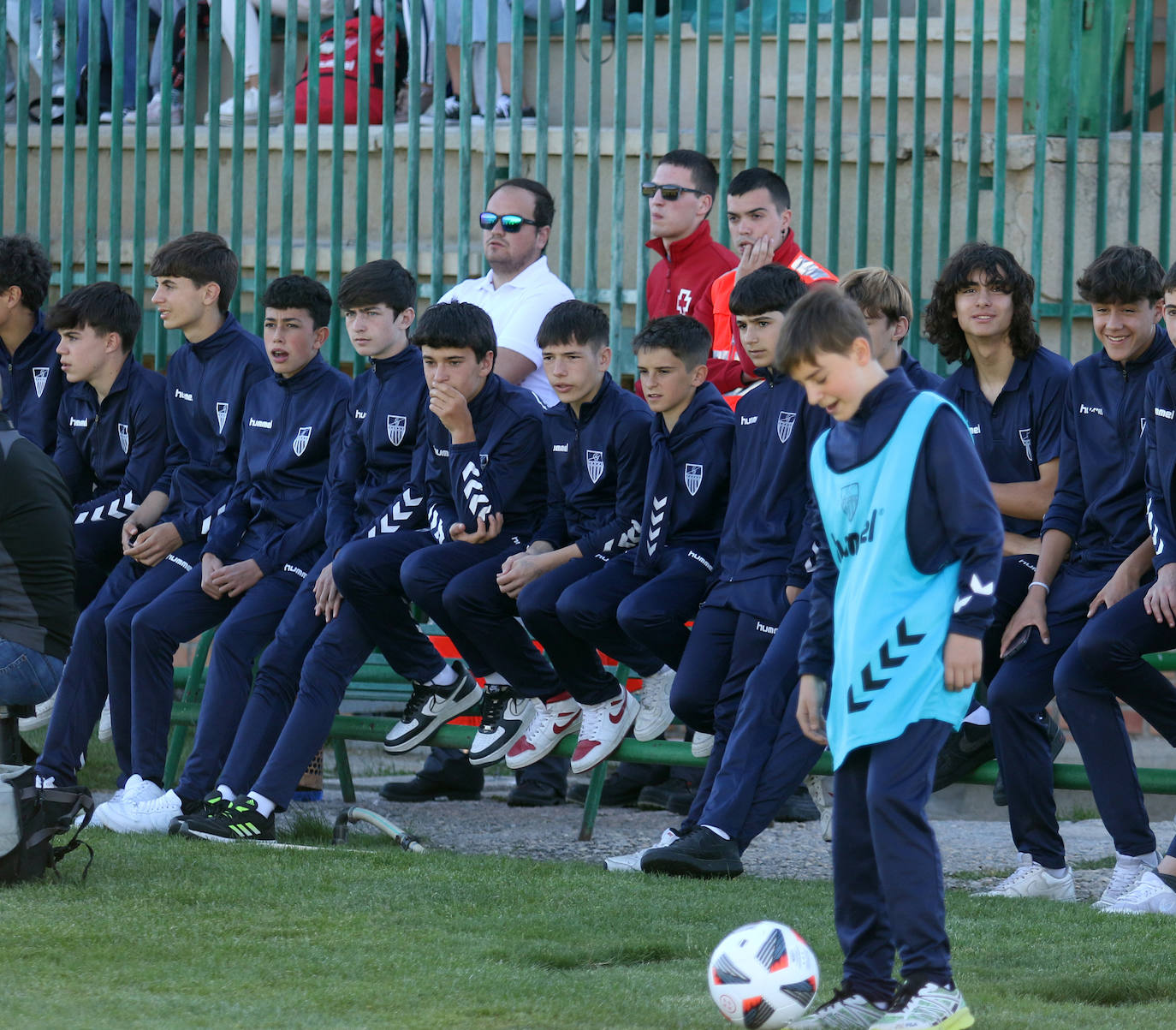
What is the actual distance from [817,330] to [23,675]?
3360 mm

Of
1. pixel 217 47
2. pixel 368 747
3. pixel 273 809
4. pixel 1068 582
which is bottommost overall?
pixel 368 747

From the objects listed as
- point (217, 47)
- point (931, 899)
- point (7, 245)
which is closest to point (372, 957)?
point (931, 899)

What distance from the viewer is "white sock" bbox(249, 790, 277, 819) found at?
6082mm

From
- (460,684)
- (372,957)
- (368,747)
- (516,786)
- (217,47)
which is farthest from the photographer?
(368,747)

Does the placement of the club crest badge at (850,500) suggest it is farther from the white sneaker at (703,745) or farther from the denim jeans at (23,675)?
the denim jeans at (23,675)

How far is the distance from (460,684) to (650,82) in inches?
115

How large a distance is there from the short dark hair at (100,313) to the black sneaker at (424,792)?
7.10 feet

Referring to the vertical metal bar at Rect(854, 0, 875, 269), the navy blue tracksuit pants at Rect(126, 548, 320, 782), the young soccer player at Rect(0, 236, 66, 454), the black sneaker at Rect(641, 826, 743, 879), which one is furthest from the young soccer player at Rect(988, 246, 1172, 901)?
the young soccer player at Rect(0, 236, 66, 454)

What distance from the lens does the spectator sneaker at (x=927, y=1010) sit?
3.72 metres

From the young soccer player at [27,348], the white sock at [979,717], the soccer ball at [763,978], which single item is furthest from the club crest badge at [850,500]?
the young soccer player at [27,348]

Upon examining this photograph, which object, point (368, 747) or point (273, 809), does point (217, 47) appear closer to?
point (368, 747)

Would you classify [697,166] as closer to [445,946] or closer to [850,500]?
[850,500]

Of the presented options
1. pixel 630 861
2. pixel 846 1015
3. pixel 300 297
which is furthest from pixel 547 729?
pixel 846 1015

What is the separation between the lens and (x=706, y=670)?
576 cm
